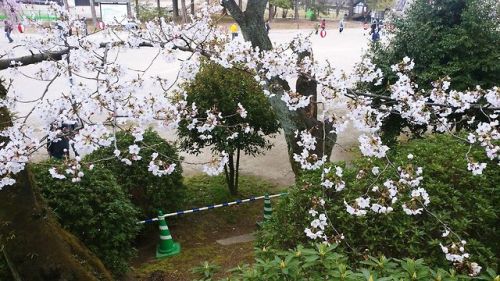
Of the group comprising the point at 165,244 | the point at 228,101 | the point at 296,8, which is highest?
the point at 296,8

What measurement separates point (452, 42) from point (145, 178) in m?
5.67

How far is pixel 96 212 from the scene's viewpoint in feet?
14.9

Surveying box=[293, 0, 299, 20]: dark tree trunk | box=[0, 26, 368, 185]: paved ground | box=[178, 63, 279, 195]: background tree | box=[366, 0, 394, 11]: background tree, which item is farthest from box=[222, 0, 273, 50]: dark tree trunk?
box=[366, 0, 394, 11]: background tree

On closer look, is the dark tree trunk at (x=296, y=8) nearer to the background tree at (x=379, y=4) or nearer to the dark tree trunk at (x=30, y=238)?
the background tree at (x=379, y=4)

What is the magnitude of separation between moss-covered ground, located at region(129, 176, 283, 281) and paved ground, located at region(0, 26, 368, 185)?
0.62 metres

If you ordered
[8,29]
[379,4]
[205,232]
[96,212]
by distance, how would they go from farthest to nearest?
1. [379,4]
2. [8,29]
3. [205,232]
4. [96,212]

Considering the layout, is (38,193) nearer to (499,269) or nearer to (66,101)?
(66,101)

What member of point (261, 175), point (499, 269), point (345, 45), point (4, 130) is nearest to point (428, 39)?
point (261, 175)

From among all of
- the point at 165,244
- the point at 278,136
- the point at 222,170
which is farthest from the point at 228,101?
the point at 278,136

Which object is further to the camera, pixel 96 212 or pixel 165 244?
pixel 165 244

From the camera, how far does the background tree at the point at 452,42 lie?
738 centimetres

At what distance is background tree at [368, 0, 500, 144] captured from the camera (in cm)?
738

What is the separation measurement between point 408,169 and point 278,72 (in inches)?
54.1

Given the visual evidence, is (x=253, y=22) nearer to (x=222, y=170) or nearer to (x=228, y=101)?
(x=228, y=101)
